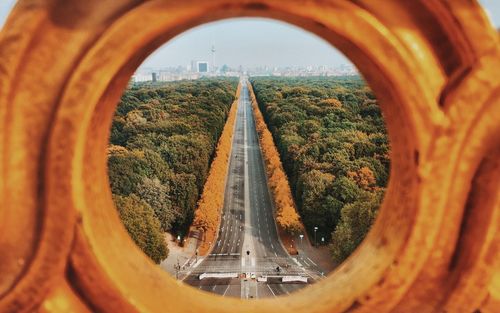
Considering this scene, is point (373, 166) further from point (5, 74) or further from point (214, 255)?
point (5, 74)

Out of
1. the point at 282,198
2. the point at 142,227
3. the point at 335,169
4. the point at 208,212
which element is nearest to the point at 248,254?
the point at 208,212

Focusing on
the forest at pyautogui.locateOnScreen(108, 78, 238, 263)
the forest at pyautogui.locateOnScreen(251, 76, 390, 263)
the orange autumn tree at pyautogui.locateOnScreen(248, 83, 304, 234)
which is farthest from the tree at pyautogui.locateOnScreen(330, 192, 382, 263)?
the forest at pyautogui.locateOnScreen(108, 78, 238, 263)

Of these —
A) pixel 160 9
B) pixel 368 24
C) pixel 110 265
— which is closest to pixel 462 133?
pixel 368 24

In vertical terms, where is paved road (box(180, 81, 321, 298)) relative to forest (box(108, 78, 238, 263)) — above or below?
below

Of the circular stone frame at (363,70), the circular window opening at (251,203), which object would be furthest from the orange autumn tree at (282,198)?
the circular stone frame at (363,70)

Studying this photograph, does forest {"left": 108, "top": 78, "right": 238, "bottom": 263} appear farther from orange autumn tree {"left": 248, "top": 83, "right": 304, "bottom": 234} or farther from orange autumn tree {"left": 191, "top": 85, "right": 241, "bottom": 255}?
orange autumn tree {"left": 248, "top": 83, "right": 304, "bottom": 234}

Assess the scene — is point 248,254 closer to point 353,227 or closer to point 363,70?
point 353,227

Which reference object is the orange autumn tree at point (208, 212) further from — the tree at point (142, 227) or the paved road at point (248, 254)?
the tree at point (142, 227)
